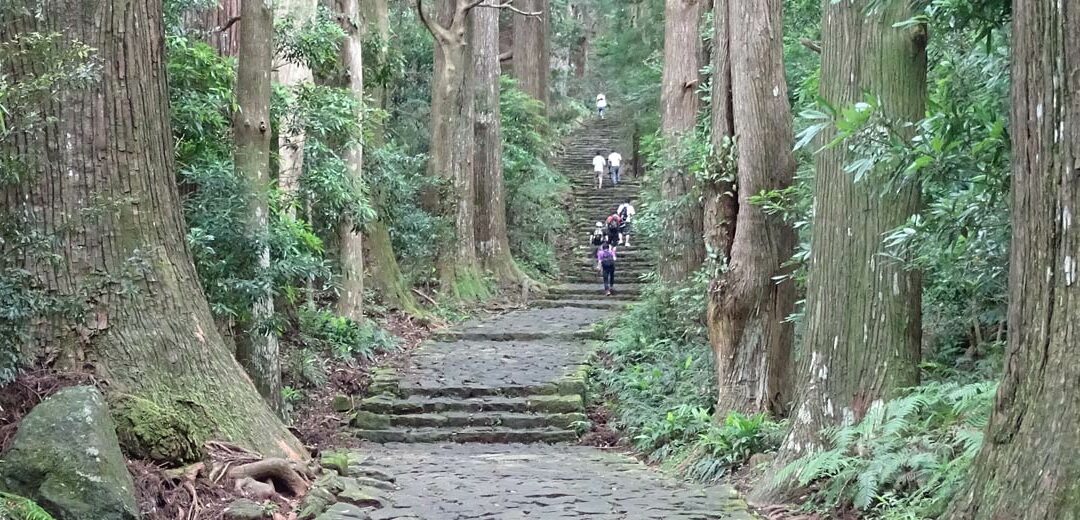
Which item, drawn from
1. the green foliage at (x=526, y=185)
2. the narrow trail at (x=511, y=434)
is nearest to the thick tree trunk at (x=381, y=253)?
the narrow trail at (x=511, y=434)

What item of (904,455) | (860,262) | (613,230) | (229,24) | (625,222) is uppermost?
(229,24)

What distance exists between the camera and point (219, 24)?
9898mm

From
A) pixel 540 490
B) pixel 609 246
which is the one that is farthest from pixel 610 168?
pixel 540 490

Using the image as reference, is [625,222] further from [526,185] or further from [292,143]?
[292,143]

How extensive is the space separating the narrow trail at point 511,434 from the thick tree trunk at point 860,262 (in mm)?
1081

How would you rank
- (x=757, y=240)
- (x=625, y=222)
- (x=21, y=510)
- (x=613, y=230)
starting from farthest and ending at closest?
(x=625, y=222)
(x=613, y=230)
(x=757, y=240)
(x=21, y=510)

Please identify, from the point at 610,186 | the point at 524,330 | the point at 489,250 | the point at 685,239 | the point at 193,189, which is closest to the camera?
the point at 193,189

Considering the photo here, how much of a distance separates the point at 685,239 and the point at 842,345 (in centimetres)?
771

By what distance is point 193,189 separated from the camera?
8.39 metres

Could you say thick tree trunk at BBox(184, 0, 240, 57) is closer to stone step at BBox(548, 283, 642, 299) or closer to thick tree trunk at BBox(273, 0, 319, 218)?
thick tree trunk at BBox(273, 0, 319, 218)

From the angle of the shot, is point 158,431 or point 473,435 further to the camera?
point 473,435

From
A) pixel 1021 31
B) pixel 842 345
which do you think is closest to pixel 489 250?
pixel 842 345

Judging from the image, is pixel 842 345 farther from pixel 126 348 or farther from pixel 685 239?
pixel 685 239

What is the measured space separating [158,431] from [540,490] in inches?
113
